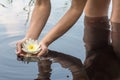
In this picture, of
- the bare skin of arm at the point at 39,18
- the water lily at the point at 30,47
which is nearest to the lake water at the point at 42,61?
the water lily at the point at 30,47

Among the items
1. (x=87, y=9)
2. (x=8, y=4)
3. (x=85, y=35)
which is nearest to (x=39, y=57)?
(x=85, y=35)

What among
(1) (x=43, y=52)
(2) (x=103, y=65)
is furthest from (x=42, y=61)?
(2) (x=103, y=65)

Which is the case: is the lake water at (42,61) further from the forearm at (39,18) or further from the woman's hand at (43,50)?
the forearm at (39,18)

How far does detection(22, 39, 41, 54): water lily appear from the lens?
2688 millimetres

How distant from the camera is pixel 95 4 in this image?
3.61 meters

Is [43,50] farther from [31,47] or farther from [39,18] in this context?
[39,18]

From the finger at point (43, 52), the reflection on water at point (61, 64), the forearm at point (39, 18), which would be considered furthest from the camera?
the forearm at point (39, 18)

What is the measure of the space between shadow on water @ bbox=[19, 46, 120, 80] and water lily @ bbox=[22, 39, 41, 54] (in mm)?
97

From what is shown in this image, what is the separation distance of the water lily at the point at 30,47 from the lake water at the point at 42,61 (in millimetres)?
100

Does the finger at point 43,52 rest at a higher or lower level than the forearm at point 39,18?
lower

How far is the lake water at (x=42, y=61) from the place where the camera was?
2619mm

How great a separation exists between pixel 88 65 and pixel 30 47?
0.42m

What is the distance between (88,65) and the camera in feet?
9.14

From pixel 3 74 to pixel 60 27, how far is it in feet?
1.70
